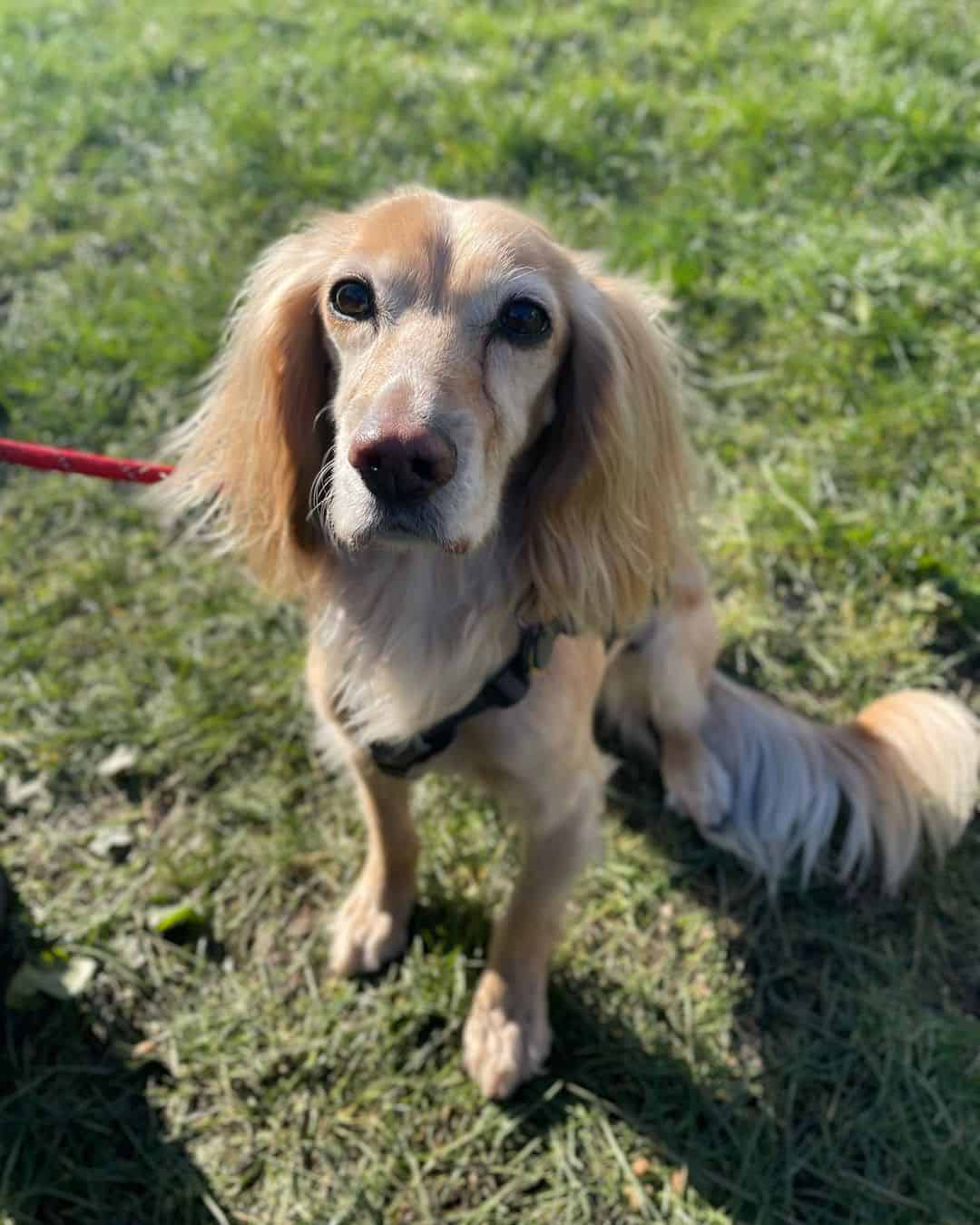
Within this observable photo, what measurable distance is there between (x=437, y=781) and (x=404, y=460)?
62.8 inches

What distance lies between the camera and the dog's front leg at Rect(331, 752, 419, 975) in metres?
2.54

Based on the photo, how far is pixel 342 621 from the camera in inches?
84.7

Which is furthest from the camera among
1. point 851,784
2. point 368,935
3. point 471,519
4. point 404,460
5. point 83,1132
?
point 851,784

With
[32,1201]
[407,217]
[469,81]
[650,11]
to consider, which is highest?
[650,11]

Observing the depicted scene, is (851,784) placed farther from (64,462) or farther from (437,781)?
(64,462)

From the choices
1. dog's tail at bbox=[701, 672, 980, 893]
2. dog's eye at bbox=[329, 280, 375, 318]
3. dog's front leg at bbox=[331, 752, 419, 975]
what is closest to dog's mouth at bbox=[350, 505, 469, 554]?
dog's eye at bbox=[329, 280, 375, 318]

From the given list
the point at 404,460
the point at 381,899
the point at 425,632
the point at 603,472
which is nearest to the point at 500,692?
the point at 425,632

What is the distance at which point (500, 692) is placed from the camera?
6.75ft

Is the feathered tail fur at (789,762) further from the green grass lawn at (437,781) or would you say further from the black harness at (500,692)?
the black harness at (500,692)

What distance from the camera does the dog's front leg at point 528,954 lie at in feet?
7.73

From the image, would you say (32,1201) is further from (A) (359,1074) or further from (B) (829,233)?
(B) (829,233)

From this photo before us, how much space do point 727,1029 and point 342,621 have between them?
1406 mm

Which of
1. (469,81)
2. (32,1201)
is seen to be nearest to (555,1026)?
(32,1201)

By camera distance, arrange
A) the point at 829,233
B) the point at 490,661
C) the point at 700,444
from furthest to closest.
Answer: the point at 829,233 → the point at 700,444 → the point at 490,661
